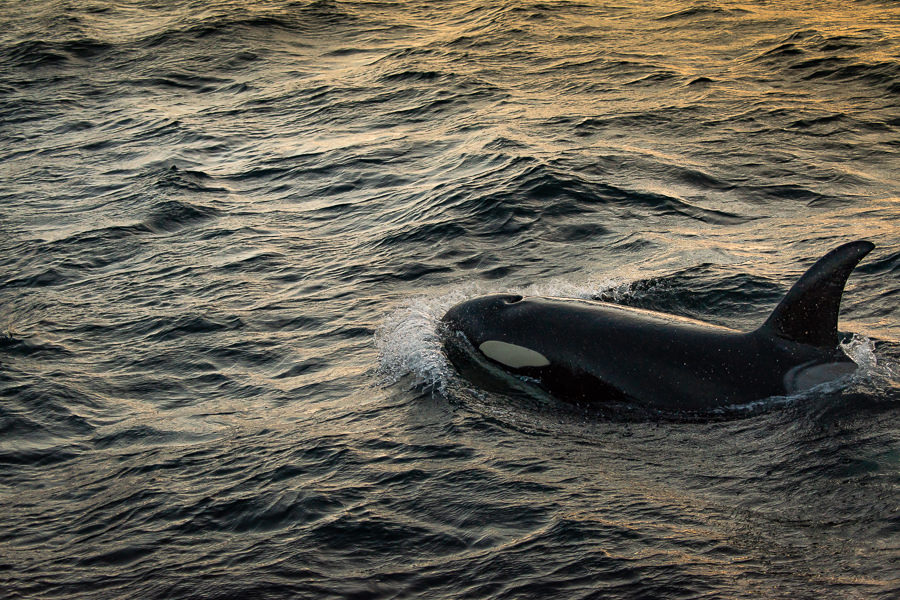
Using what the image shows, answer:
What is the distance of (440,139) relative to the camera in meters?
18.3

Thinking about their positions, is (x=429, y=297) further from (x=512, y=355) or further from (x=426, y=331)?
(x=512, y=355)

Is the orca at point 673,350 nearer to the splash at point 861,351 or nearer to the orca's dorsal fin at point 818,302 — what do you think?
the orca's dorsal fin at point 818,302

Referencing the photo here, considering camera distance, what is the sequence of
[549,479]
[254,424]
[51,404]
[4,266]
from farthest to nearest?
1. [4,266]
2. [51,404]
3. [254,424]
4. [549,479]

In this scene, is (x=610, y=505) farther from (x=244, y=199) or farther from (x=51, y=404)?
(x=244, y=199)

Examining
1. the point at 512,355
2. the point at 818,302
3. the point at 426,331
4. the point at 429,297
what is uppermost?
the point at 818,302

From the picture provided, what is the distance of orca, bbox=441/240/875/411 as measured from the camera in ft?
24.1

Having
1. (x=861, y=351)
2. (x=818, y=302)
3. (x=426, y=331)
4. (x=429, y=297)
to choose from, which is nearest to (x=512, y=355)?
(x=426, y=331)

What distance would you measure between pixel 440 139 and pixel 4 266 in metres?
8.32

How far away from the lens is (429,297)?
11109mm

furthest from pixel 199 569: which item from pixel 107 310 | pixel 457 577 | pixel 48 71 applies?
pixel 48 71

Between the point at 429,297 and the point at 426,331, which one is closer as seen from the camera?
the point at 426,331

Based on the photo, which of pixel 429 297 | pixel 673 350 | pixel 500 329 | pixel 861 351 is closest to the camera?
pixel 673 350

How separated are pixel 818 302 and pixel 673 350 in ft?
3.93

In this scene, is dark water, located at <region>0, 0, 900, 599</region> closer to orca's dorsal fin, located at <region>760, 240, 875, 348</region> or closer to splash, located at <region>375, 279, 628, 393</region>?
splash, located at <region>375, 279, 628, 393</region>
